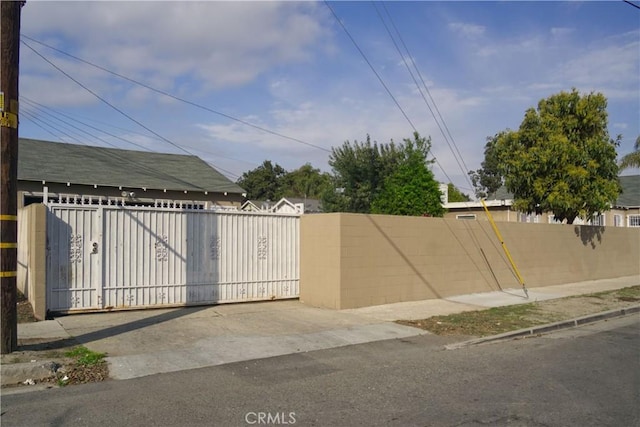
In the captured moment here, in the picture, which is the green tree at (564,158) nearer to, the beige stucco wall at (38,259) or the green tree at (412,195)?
the green tree at (412,195)

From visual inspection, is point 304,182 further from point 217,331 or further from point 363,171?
point 217,331

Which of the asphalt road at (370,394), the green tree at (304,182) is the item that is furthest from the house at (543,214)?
the green tree at (304,182)

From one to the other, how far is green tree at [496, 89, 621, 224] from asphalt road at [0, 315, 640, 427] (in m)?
12.6

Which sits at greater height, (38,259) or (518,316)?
(38,259)

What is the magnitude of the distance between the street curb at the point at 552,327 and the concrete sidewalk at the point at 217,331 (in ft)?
3.63

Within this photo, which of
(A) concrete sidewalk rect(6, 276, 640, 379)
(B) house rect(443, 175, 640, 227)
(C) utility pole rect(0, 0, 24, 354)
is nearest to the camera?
(C) utility pole rect(0, 0, 24, 354)

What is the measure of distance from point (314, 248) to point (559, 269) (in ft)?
36.9

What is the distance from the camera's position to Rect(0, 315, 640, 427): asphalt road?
5.66m

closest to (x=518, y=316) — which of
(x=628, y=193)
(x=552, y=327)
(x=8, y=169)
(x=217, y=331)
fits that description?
(x=552, y=327)

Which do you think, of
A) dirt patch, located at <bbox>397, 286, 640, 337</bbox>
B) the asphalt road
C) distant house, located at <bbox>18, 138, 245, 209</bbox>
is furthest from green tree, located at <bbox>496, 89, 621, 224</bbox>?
the asphalt road

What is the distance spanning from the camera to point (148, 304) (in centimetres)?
1171

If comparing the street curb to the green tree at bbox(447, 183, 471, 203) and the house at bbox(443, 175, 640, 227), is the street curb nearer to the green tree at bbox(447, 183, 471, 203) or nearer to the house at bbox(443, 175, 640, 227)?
the house at bbox(443, 175, 640, 227)

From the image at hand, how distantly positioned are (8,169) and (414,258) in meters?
9.72

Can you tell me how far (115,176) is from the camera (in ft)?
66.4
